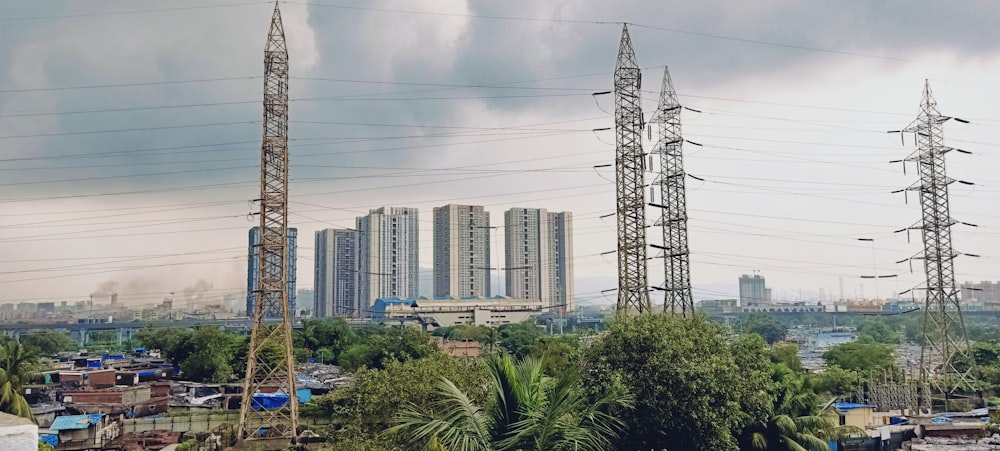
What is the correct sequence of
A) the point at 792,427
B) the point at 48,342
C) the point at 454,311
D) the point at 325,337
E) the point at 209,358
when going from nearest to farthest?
the point at 792,427 → the point at 209,358 → the point at 325,337 → the point at 48,342 → the point at 454,311

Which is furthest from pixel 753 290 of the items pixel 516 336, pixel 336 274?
pixel 516 336

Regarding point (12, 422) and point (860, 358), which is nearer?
point (12, 422)

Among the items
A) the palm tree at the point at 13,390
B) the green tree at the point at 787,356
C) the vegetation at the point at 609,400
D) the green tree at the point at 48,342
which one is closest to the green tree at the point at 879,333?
the green tree at the point at 787,356

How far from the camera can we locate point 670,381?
9891mm

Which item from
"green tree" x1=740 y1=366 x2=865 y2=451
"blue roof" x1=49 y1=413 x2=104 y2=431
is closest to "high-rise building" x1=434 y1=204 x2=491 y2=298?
"blue roof" x1=49 y1=413 x2=104 y2=431

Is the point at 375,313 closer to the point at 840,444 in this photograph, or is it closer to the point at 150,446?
the point at 150,446

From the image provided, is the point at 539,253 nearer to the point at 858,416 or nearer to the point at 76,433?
the point at 858,416

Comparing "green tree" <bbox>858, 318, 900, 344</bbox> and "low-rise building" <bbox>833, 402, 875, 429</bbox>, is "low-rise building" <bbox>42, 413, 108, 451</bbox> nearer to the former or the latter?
"low-rise building" <bbox>833, 402, 875, 429</bbox>

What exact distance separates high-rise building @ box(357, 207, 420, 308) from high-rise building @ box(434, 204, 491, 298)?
4.19m

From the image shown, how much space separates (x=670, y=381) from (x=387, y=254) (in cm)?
9094

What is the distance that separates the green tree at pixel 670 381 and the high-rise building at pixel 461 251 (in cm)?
7348

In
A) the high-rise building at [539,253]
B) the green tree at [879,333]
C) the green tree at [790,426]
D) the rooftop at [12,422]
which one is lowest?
the green tree at [879,333]

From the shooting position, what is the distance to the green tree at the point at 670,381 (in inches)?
386

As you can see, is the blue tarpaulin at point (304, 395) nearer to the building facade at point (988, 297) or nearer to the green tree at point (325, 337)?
the green tree at point (325, 337)
